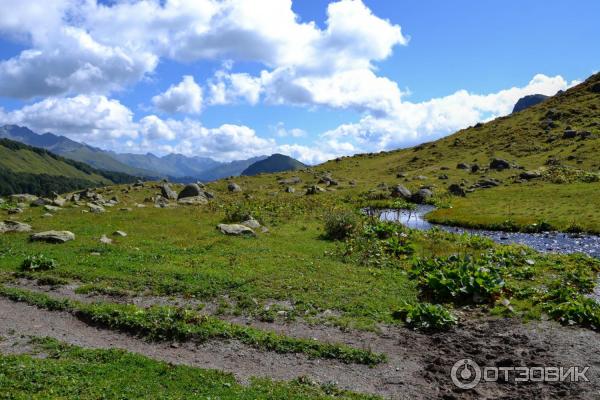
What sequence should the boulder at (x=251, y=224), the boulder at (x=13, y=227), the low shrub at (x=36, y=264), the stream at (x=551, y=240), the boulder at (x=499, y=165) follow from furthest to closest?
1. the boulder at (x=499, y=165)
2. the boulder at (x=251, y=224)
3. the stream at (x=551, y=240)
4. the boulder at (x=13, y=227)
5. the low shrub at (x=36, y=264)

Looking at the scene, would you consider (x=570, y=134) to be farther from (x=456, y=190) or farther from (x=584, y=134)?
(x=456, y=190)

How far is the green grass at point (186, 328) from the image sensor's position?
17.9 metres

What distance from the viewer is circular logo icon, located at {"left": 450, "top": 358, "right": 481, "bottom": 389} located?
1595 centimetres

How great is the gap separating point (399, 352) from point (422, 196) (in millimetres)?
57247

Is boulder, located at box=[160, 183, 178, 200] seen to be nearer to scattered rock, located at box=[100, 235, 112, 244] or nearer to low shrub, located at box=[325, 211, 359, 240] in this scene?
scattered rock, located at box=[100, 235, 112, 244]

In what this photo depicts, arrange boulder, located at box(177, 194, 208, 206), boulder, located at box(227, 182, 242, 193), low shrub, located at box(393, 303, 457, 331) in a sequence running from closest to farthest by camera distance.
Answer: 1. low shrub, located at box(393, 303, 457, 331)
2. boulder, located at box(177, 194, 208, 206)
3. boulder, located at box(227, 182, 242, 193)

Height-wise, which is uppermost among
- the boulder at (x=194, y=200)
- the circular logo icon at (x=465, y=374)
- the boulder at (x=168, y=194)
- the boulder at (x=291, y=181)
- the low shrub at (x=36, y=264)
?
the boulder at (x=291, y=181)

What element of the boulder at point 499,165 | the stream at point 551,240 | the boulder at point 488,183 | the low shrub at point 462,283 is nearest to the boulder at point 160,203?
the stream at point 551,240

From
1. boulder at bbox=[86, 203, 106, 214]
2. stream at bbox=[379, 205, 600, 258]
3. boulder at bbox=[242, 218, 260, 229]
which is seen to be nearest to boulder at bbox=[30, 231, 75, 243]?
boulder at bbox=[242, 218, 260, 229]

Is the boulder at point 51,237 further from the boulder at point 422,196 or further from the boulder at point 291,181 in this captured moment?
the boulder at point 291,181

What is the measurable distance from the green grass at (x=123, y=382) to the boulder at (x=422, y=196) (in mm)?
60380

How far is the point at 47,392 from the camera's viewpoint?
13.6 meters

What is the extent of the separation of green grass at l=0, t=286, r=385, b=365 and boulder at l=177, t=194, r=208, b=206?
43.9 m

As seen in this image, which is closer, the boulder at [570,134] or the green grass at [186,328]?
the green grass at [186,328]
